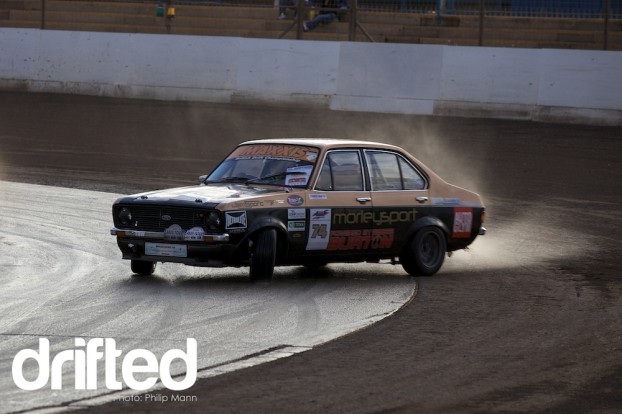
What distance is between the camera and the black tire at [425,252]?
11852 mm

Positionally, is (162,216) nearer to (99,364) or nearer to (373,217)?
(373,217)

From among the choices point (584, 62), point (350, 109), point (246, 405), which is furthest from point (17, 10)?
point (246, 405)

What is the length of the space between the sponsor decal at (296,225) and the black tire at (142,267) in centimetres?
138

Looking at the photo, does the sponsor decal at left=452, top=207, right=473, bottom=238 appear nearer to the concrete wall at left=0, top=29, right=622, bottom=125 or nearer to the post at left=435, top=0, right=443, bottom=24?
the concrete wall at left=0, top=29, right=622, bottom=125

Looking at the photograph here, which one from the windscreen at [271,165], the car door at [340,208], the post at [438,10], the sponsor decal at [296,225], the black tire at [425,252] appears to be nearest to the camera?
the sponsor decal at [296,225]

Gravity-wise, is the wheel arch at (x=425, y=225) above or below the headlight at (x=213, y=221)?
below

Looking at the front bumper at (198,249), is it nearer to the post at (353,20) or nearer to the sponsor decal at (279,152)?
the sponsor decal at (279,152)

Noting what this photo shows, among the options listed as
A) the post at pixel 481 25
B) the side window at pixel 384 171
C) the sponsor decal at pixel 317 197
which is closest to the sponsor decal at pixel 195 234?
the sponsor decal at pixel 317 197

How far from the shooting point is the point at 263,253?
10711mm

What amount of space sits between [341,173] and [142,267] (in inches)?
82.6

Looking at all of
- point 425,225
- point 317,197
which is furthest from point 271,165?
point 425,225

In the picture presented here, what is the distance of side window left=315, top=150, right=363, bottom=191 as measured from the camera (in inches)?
456

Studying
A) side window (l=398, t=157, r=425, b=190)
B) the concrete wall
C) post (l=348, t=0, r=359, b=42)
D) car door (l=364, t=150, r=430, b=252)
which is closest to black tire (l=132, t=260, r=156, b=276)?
car door (l=364, t=150, r=430, b=252)

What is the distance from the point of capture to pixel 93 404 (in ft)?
21.1
